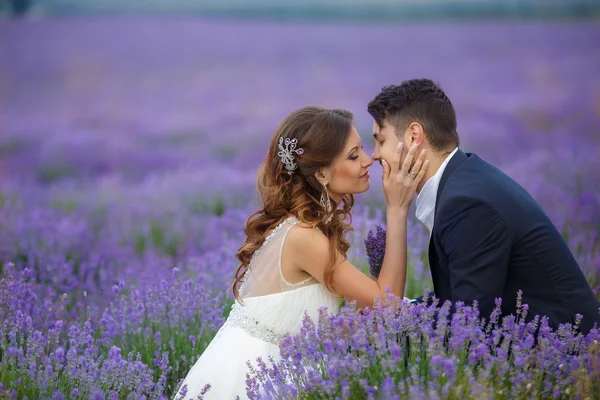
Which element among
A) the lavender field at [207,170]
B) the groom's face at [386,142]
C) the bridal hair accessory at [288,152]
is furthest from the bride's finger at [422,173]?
the lavender field at [207,170]

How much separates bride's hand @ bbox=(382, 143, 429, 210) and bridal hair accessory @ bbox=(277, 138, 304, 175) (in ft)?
1.35

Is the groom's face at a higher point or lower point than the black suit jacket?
higher

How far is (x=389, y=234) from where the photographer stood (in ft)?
9.78

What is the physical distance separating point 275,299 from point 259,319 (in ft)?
0.34

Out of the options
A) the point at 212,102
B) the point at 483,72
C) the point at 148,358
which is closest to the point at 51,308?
the point at 148,358

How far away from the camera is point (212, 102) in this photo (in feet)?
32.5

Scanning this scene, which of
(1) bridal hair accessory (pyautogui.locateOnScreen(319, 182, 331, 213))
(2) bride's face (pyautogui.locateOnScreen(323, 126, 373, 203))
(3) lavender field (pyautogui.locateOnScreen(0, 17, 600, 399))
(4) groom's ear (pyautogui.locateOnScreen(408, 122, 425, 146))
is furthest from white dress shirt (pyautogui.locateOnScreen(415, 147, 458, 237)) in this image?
(3) lavender field (pyautogui.locateOnScreen(0, 17, 600, 399))

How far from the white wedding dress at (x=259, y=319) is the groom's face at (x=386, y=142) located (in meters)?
0.45

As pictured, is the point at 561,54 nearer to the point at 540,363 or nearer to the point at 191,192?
the point at 191,192

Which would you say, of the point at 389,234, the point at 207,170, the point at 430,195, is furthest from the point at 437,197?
the point at 207,170

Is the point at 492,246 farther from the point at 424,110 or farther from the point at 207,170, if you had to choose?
the point at 207,170

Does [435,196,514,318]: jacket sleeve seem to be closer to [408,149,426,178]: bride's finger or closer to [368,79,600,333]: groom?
[368,79,600,333]: groom

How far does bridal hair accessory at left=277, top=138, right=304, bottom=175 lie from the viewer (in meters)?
3.16

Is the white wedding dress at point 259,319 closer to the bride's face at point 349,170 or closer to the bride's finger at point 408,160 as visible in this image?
the bride's face at point 349,170
